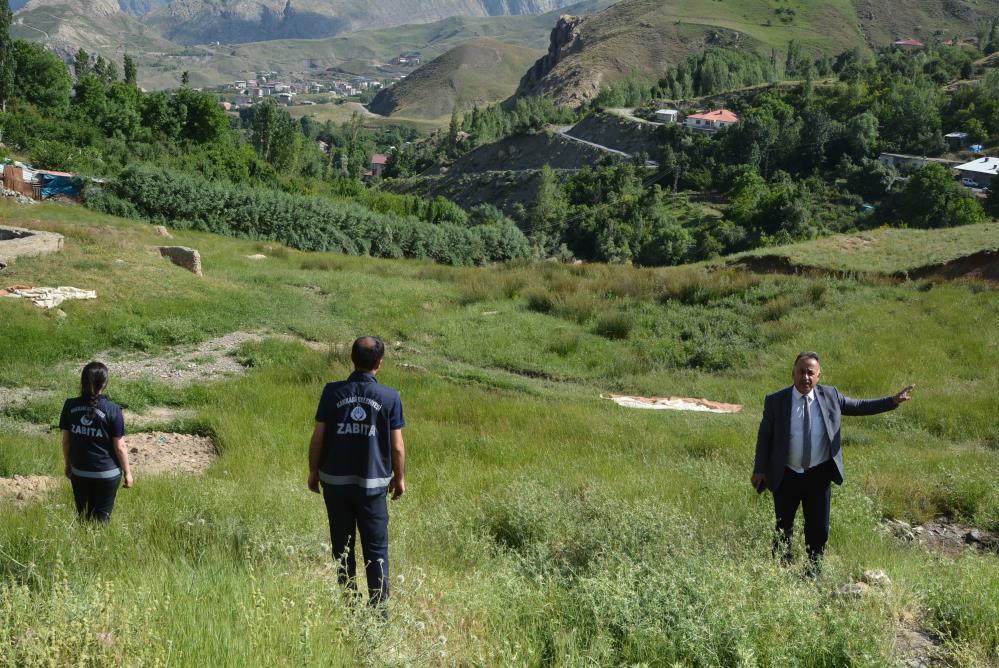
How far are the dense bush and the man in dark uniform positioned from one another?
32.3m

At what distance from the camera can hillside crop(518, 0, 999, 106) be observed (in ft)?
551

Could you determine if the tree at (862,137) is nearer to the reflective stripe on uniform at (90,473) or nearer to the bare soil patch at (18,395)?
the bare soil patch at (18,395)

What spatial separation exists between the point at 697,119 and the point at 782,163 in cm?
1793

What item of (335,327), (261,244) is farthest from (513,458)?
(261,244)

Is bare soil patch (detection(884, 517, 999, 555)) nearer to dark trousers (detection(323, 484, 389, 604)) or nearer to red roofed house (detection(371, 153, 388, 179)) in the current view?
dark trousers (detection(323, 484, 389, 604))

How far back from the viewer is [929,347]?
615 inches

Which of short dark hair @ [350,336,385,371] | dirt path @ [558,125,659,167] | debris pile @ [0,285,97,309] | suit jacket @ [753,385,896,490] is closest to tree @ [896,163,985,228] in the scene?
dirt path @ [558,125,659,167]

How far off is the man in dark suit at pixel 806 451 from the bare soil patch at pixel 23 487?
233 inches

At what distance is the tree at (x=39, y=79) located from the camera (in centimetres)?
5481

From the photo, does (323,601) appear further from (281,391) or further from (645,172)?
(645,172)

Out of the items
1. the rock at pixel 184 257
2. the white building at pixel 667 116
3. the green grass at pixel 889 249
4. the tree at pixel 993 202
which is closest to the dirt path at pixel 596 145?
the white building at pixel 667 116

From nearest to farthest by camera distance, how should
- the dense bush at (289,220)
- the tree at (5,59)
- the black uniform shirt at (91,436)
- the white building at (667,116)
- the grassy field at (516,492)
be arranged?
the grassy field at (516,492) < the black uniform shirt at (91,436) < the dense bush at (289,220) < the tree at (5,59) < the white building at (667,116)

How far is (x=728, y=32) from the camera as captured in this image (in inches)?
6860

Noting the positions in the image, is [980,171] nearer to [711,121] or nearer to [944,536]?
[711,121]
